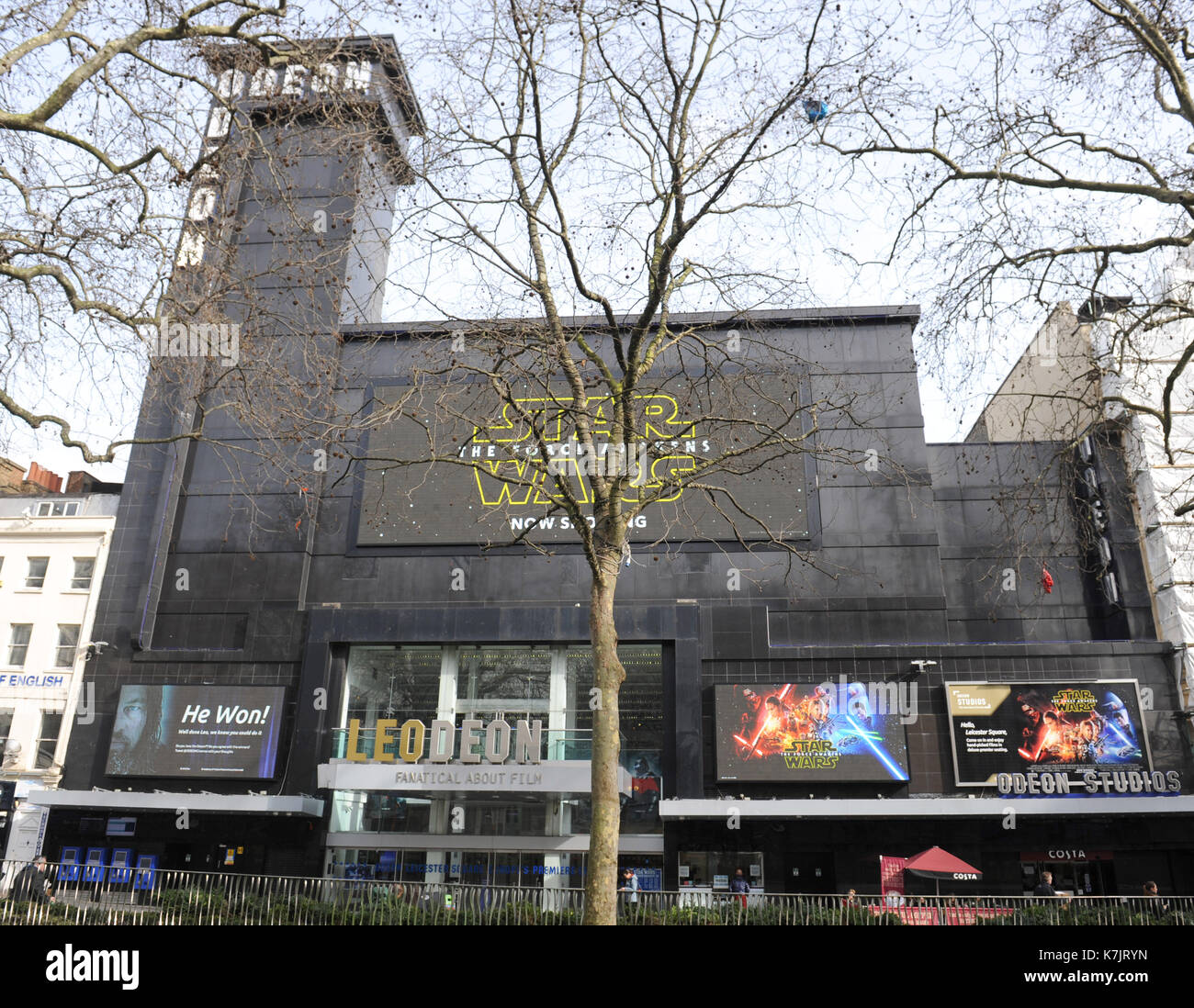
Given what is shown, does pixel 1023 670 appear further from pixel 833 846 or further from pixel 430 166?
pixel 430 166

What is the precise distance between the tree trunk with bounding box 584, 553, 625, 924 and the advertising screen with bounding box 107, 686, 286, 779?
2063 centimetres

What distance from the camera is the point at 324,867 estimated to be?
28.5m

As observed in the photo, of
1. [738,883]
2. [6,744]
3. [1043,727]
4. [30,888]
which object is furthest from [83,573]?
[1043,727]

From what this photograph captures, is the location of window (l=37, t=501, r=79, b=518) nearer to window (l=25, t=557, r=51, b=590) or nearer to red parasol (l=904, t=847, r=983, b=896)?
window (l=25, t=557, r=51, b=590)

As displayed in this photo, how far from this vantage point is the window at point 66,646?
34747 millimetres

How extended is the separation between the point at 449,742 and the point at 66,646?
58.5ft

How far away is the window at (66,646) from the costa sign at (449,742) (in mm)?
13882

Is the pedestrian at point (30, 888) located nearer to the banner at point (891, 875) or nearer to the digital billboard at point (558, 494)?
the digital billboard at point (558, 494)

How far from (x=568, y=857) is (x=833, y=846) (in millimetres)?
8166

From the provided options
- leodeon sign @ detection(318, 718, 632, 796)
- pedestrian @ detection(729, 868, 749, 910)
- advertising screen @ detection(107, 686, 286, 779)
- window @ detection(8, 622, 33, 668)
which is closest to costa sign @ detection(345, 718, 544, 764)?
leodeon sign @ detection(318, 718, 632, 796)

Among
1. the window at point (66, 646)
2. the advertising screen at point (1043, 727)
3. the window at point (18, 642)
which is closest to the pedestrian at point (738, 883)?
the advertising screen at point (1043, 727)

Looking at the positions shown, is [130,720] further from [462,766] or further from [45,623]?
[462,766]
